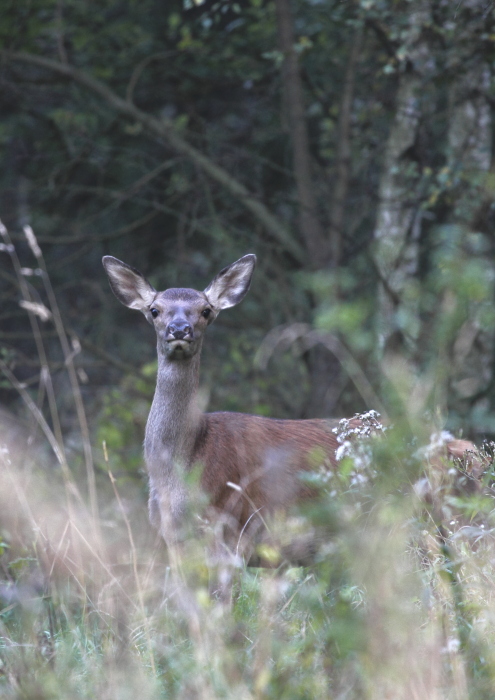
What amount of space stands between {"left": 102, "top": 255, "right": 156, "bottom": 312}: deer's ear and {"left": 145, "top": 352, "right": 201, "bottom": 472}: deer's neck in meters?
0.62

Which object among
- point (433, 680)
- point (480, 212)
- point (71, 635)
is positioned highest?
point (480, 212)

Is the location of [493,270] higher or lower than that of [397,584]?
higher

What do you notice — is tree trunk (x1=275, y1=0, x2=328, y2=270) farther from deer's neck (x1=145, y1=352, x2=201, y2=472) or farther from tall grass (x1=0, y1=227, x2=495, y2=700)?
tall grass (x1=0, y1=227, x2=495, y2=700)

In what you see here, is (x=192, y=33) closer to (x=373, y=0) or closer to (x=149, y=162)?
(x=149, y=162)

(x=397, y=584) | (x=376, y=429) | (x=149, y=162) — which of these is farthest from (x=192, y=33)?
(x=397, y=584)

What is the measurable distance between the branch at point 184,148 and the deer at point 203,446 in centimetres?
356

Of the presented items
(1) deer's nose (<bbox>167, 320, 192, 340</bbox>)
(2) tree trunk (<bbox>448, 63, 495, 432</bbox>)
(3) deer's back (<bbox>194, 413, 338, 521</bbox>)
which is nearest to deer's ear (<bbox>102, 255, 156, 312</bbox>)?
(1) deer's nose (<bbox>167, 320, 192, 340</bbox>)

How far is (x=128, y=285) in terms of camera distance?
20.8 ft

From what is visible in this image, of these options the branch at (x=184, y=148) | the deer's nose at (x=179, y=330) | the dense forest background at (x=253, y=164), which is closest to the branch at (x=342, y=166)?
the dense forest background at (x=253, y=164)

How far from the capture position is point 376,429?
183 inches

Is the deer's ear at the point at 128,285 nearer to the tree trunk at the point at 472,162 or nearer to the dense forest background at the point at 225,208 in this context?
the dense forest background at the point at 225,208

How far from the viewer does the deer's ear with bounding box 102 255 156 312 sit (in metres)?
6.27

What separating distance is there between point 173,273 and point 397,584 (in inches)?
291

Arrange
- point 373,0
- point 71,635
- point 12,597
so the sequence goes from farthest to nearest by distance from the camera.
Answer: point 373,0, point 12,597, point 71,635
